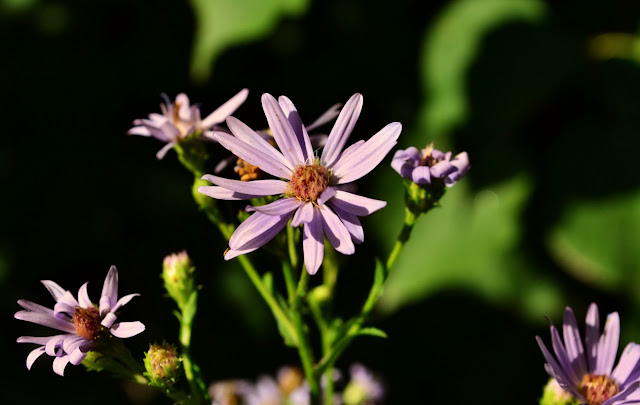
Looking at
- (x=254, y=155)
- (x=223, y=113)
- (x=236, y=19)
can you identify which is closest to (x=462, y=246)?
(x=236, y=19)

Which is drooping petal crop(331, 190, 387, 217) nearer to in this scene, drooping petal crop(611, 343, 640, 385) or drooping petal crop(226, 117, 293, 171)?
drooping petal crop(226, 117, 293, 171)

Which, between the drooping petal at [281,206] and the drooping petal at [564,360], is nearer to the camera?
the drooping petal at [281,206]

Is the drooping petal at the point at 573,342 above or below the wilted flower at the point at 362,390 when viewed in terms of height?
above

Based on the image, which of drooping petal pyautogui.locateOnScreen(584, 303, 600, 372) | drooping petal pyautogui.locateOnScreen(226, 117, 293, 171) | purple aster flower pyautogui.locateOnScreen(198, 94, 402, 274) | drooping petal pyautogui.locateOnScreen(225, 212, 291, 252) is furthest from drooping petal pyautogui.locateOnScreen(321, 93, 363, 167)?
drooping petal pyautogui.locateOnScreen(584, 303, 600, 372)

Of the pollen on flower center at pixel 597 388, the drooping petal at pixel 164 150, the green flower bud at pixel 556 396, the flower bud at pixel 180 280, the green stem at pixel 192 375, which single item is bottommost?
the green flower bud at pixel 556 396

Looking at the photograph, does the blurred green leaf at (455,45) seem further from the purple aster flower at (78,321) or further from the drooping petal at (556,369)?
the purple aster flower at (78,321)

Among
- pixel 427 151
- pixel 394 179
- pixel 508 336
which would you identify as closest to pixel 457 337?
pixel 508 336

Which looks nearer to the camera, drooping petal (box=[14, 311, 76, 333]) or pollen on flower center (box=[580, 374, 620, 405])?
drooping petal (box=[14, 311, 76, 333])

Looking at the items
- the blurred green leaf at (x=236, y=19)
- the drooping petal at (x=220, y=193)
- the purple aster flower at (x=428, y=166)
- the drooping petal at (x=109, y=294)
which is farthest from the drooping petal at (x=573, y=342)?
the blurred green leaf at (x=236, y=19)
